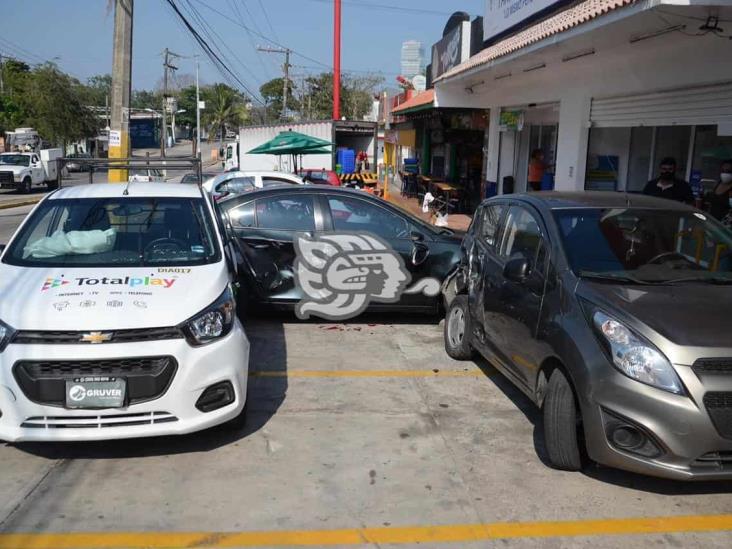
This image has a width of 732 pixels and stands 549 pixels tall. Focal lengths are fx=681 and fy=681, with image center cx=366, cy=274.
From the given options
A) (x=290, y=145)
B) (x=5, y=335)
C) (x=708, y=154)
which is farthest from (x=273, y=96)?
(x=5, y=335)

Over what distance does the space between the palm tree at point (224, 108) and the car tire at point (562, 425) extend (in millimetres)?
84677

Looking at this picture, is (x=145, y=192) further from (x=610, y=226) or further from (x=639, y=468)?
(x=639, y=468)

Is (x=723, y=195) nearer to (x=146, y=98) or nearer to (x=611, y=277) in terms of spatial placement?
(x=611, y=277)

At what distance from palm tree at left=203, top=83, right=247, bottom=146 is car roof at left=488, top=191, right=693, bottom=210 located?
83.3m

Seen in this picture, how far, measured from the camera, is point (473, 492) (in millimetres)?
3936

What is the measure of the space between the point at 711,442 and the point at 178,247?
12.5ft

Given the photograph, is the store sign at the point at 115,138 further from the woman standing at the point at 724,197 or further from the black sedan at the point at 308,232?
the woman standing at the point at 724,197

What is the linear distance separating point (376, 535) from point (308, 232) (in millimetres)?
4458

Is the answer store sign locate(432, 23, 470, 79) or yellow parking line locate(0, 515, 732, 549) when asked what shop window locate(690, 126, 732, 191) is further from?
store sign locate(432, 23, 470, 79)

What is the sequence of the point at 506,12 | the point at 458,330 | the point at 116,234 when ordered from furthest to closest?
the point at 506,12 < the point at 458,330 < the point at 116,234

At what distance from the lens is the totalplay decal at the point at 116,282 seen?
14.4 feet

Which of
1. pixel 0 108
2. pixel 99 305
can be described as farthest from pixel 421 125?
pixel 0 108

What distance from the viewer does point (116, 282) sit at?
4441 mm

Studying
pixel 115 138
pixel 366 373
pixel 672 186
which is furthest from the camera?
pixel 115 138
